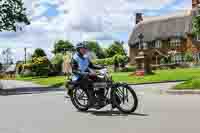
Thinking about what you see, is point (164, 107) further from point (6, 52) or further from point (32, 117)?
point (6, 52)

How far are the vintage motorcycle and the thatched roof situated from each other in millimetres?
68400

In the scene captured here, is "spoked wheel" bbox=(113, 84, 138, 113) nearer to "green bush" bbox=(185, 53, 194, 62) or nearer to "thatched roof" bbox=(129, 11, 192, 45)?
"green bush" bbox=(185, 53, 194, 62)

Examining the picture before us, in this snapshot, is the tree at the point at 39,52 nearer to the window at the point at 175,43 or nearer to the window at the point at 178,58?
the window at the point at 175,43

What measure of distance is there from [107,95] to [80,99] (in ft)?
2.96

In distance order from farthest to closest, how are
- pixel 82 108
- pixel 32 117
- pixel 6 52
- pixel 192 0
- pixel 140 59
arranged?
pixel 6 52 → pixel 192 0 → pixel 140 59 → pixel 82 108 → pixel 32 117

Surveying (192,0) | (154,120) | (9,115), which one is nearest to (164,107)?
(154,120)

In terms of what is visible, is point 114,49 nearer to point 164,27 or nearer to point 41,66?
point 164,27

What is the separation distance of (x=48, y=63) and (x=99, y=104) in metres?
76.1

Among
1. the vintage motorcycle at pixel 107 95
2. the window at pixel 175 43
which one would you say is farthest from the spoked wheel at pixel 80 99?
the window at pixel 175 43

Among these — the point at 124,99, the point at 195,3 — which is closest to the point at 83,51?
the point at 124,99

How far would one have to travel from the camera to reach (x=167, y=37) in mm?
85250

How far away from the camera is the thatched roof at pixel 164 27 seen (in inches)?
3238

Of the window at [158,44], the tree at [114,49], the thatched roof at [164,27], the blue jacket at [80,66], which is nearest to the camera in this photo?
the blue jacket at [80,66]

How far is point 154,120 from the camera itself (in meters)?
10.6
